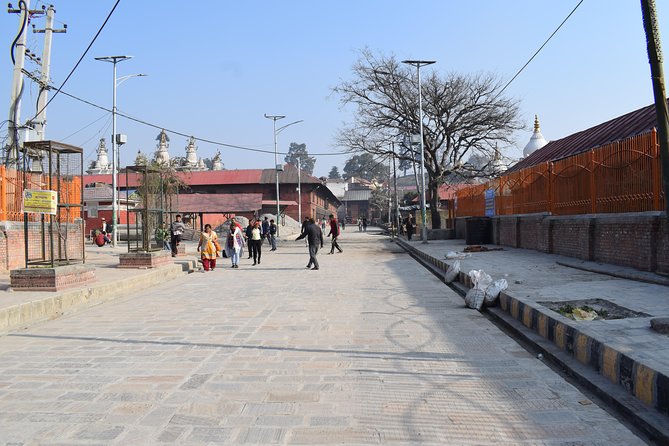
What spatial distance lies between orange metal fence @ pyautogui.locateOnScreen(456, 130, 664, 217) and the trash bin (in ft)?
12.8

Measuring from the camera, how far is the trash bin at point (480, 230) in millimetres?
23969

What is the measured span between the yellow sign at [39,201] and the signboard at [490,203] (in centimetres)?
1795

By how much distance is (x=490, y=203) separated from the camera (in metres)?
24.5

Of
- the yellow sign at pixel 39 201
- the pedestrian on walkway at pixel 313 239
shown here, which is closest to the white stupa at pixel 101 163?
the pedestrian on walkway at pixel 313 239

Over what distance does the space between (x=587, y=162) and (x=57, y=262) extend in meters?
11.8

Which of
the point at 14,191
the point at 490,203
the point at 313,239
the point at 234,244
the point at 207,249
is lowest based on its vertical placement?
the point at 207,249

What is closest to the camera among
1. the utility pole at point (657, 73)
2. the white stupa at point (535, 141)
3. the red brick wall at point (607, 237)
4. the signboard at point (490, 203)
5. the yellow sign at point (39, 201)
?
the utility pole at point (657, 73)

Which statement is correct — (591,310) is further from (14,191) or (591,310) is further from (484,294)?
(14,191)

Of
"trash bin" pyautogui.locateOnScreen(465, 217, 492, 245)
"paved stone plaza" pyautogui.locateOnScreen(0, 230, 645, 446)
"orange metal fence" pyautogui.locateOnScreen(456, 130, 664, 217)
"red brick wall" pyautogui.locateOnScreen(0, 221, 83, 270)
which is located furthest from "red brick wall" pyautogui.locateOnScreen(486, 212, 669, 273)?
"red brick wall" pyautogui.locateOnScreen(0, 221, 83, 270)

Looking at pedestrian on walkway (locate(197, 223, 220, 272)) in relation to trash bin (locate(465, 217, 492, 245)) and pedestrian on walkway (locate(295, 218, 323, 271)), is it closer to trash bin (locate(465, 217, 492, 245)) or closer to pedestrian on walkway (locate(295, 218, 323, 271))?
pedestrian on walkway (locate(295, 218, 323, 271))

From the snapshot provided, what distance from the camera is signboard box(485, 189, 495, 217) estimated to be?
78.4ft

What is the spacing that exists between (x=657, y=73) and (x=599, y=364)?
3065 mm

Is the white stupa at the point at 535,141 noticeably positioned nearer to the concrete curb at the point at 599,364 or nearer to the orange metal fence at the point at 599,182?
the orange metal fence at the point at 599,182

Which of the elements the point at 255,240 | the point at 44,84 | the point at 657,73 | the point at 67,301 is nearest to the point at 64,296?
the point at 67,301
